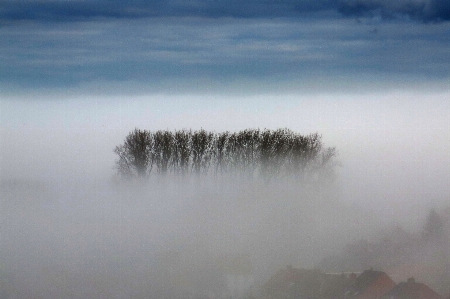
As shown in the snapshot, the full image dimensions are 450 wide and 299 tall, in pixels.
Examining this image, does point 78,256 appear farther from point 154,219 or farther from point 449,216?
point 449,216

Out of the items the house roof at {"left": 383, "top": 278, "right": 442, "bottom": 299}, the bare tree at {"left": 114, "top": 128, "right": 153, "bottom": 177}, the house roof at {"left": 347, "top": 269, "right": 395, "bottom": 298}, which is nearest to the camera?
the house roof at {"left": 383, "top": 278, "right": 442, "bottom": 299}

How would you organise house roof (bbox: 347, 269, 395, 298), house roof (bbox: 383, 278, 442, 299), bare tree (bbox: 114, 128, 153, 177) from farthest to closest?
bare tree (bbox: 114, 128, 153, 177) < house roof (bbox: 347, 269, 395, 298) < house roof (bbox: 383, 278, 442, 299)

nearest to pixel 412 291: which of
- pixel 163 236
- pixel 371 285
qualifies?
pixel 371 285

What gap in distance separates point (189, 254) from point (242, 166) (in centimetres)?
1382

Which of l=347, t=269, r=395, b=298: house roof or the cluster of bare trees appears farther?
the cluster of bare trees

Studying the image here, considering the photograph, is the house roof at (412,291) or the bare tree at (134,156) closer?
the house roof at (412,291)

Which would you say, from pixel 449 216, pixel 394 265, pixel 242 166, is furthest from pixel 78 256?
pixel 449 216

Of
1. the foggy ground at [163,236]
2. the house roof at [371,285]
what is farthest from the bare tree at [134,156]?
the house roof at [371,285]

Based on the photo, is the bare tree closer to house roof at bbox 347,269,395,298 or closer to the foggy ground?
the foggy ground

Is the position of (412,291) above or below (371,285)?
above

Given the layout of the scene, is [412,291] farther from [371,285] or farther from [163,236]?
[163,236]

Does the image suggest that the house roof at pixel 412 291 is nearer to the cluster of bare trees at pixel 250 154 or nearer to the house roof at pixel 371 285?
the house roof at pixel 371 285

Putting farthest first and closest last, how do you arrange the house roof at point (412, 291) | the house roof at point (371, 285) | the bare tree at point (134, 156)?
the bare tree at point (134, 156) < the house roof at point (371, 285) < the house roof at point (412, 291)

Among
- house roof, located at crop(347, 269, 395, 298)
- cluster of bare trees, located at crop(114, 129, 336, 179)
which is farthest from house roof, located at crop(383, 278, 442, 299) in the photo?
cluster of bare trees, located at crop(114, 129, 336, 179)
